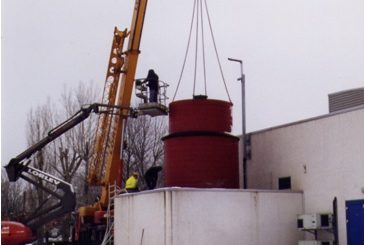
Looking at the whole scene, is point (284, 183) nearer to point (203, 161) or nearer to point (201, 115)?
point (203, 161)

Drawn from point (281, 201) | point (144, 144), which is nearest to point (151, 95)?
point (281, 201)

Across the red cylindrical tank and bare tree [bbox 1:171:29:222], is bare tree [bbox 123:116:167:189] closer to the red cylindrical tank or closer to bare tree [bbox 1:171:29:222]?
bare tree [bbox 1:171:29:222]

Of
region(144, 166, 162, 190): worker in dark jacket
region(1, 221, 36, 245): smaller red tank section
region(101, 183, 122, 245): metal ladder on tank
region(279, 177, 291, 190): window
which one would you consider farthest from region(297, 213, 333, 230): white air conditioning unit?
region(1, 221, 36, 245): smaller red tank section

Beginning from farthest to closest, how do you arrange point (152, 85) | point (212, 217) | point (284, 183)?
point (152, 85) < point (284, 183) < point (212, 217)

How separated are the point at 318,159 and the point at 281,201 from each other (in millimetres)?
1939

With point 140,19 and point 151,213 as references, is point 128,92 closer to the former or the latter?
point 140,19

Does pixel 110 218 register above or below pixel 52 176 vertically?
below

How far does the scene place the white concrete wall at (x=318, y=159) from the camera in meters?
18.6

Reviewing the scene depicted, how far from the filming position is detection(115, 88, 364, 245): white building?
1838cm

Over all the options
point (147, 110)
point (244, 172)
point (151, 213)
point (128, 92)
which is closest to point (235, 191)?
point (151, 213)

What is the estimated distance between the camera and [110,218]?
77.4ft

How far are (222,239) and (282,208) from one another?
8.81 feet

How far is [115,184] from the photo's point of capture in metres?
24.8

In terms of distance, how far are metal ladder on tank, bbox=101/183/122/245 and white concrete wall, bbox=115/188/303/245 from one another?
69.2 inches
